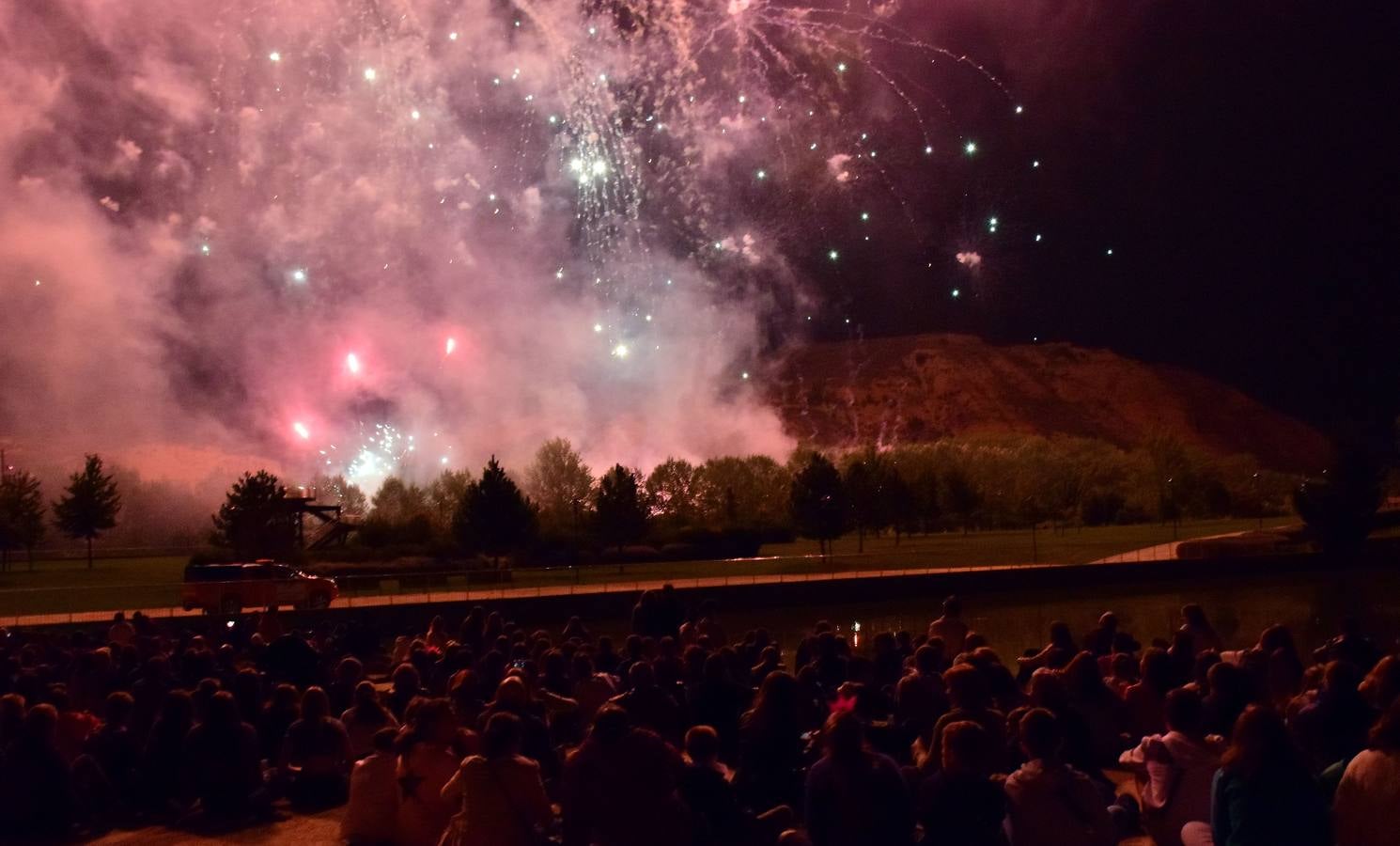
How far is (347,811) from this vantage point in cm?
1018

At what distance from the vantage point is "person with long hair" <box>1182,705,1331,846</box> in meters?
6.91

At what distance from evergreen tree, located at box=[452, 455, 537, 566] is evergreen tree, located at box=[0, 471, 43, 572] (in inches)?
1166

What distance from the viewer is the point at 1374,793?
7043mm


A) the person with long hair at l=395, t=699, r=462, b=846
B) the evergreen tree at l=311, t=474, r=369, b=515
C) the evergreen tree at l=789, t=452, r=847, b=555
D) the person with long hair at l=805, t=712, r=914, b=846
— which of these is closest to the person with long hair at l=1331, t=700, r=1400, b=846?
the person with long hair at l=805, t=712, r=914, b=846

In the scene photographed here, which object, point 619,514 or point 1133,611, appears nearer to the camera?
point 1133,611

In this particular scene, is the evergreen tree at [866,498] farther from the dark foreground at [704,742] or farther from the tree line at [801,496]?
the dark foreground at [704,742]

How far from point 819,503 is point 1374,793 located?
6715cm

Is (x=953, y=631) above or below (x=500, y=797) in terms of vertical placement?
above

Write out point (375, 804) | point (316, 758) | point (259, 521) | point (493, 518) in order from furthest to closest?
point (493, 518) → point (259, 521) → point (316, 758) → point (375, 804)

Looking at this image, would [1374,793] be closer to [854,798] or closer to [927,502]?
[854,798]

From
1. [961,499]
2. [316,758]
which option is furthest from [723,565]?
[316,758]

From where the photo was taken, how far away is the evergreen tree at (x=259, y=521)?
61.9m

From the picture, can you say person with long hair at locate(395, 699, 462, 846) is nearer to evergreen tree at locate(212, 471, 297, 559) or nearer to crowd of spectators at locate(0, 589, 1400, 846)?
crowd of spectators at locate(0, 589, 1400, 846)

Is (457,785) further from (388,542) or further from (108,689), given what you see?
(388,542)
